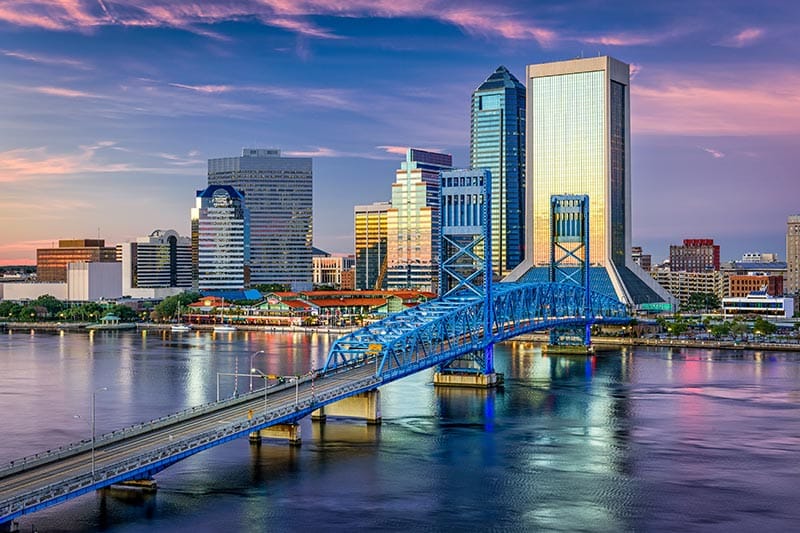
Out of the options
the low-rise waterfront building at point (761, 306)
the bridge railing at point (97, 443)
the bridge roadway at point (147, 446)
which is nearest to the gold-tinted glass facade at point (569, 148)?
the low-rise waterfront building at point (761, 306)

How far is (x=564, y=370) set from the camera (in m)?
90.6

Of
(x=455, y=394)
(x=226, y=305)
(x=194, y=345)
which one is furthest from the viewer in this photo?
(x=226, y=305)

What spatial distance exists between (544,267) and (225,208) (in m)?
65.4

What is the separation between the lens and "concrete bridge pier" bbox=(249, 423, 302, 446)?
52.5 m

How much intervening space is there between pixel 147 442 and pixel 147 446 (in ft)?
2.95

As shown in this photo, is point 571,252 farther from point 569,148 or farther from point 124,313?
point 124,313

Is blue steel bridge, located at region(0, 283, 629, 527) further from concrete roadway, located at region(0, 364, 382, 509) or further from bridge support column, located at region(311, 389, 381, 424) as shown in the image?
bridge support column, located at region(311, 389, 381, 424)

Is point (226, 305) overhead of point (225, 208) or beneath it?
beneath

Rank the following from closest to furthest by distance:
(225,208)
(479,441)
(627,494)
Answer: (627,494) → (479,441) → (225,208)

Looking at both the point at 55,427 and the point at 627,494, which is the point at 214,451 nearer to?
the point at 55,427

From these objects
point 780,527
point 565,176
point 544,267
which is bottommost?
point 780,527

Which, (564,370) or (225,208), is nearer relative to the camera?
(564,370)

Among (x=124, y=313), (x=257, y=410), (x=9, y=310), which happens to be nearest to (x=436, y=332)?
(x=257, y=410)

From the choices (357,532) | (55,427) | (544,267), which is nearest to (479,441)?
(357,532)
